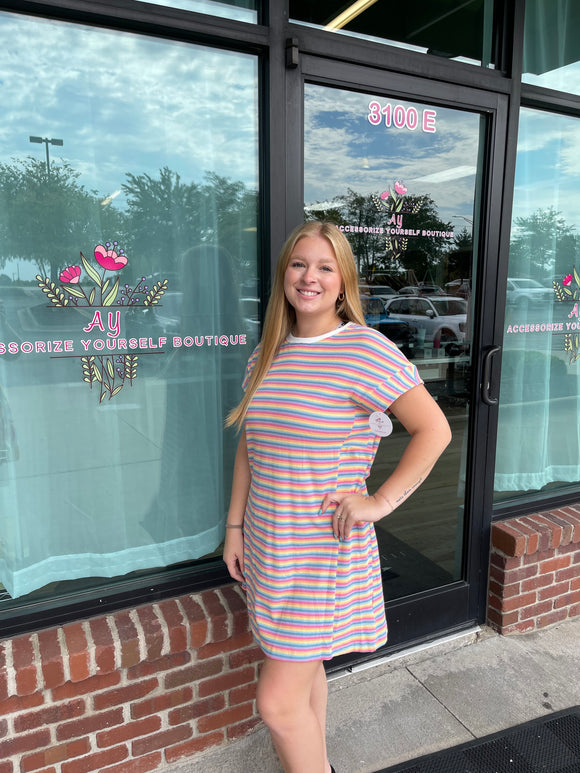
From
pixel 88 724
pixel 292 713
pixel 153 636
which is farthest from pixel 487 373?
pixel 88 724

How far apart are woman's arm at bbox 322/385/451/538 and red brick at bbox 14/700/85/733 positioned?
3.69ft

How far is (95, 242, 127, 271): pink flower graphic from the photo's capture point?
1926 mm

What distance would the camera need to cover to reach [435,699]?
2414 millimetres

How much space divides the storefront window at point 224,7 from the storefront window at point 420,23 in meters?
0.15

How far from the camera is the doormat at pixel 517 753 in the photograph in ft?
6.76

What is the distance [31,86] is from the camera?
178cm

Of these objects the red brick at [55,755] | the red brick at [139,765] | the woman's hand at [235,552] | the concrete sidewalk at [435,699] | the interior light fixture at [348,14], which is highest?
the interior light fixture at [348,14]

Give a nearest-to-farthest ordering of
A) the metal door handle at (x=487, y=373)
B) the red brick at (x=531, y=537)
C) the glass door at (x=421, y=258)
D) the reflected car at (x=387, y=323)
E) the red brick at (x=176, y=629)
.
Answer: the red brick at (x=176, y=629), the glass door at (x=421, y=258), the reflected car at (x=387, y=323), the metal door handle at (x=487, y=373), the red brick at (x=531, y=537)

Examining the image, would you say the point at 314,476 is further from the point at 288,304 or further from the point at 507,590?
the point at 507,590

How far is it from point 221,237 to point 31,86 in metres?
0.74

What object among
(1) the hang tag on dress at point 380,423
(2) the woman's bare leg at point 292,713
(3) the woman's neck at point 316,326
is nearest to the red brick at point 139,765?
(2) the woman's bare leg at point 292,713

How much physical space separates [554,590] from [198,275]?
2.33 m

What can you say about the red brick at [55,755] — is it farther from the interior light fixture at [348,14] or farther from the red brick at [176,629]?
the interior light fixture at [348,14]

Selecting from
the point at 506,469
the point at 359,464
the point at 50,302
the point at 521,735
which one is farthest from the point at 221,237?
the point at 521,735
